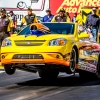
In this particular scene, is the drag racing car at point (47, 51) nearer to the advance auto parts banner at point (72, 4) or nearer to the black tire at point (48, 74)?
the black tire at point (48, 74)

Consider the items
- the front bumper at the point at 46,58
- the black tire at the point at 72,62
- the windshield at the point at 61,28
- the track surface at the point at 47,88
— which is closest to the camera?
the track surface at the point at 47,88

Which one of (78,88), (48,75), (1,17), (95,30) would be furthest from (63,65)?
(95,30)

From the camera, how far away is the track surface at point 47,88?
974 centimetres

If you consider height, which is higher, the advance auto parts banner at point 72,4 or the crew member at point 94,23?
the advance auto parts banner at point 72,4

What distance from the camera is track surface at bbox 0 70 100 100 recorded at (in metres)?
9.74

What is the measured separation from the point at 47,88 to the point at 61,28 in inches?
86.7

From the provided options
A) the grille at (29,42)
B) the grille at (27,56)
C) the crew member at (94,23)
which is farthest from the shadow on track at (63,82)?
the crew member at (94,23)

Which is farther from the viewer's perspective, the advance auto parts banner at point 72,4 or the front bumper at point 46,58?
the advance auto parts banner at point 72,4

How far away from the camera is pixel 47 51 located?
37.6ft

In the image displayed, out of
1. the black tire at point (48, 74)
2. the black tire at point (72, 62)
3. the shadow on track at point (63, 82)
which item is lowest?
the shadow on track at point (63, 82)

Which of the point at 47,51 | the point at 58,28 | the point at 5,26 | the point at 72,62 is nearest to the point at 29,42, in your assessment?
the point at 47,51

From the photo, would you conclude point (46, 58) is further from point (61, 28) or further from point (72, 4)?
point (72, 4)

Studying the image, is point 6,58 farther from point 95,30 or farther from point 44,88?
point 95,30

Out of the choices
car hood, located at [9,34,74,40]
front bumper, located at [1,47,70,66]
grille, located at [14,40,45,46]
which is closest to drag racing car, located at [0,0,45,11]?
car hood, located at [9,34,74,40]
